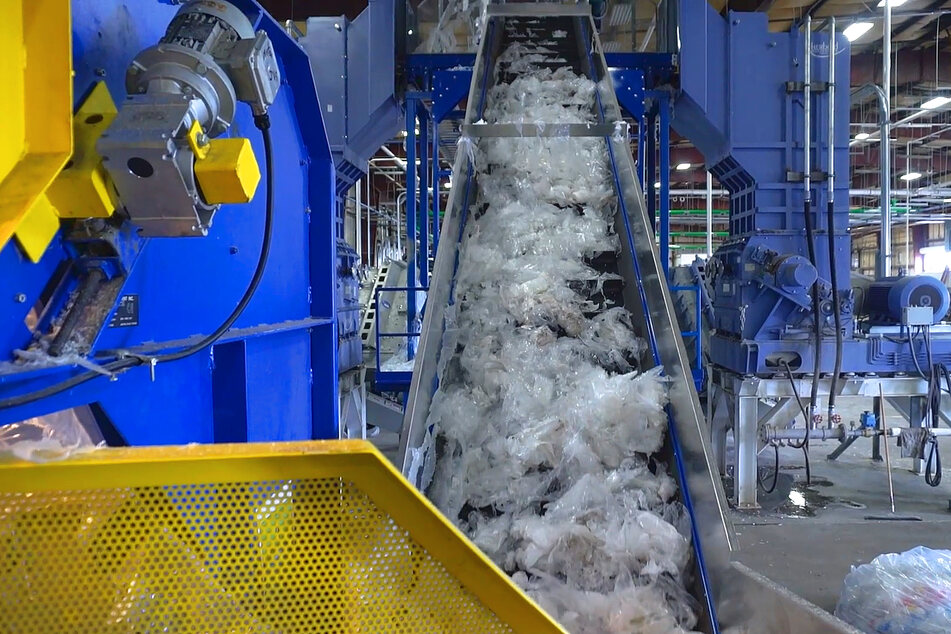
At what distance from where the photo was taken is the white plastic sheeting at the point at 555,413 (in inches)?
70.2

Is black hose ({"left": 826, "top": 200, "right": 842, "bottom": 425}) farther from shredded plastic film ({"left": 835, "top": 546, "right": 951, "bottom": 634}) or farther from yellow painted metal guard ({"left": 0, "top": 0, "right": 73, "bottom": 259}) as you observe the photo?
yellow painted metal guard ({"left": 0, "top": 0, "right": 73, "bottom": 259})

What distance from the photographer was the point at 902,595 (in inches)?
116

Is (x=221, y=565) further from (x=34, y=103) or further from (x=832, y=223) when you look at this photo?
(x=832, y=223)

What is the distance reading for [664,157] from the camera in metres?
5.41

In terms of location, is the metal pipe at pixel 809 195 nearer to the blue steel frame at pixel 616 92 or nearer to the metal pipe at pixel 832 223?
the metal pipe at pixel 832 223

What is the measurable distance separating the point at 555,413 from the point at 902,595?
211 centimetres

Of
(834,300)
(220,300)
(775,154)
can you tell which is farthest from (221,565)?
(775,154)

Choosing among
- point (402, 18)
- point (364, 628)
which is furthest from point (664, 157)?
point (364, 628)

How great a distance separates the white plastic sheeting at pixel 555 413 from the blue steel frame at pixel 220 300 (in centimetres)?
55

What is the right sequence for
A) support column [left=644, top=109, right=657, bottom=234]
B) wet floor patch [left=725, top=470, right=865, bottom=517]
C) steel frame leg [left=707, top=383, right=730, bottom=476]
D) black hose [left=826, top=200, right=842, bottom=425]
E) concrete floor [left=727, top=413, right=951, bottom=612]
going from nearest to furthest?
1. concrete floor [left=727, top=413, right=951, bottom=612]
2. black hose [left=826, top=200, right=842, bottom=425]
3. wet floor patch [left=725, top=470, right=865, bottom=517]
4. support column [left=644, top=109, right=657, bottom=234]
5. steel frame leg [left=707, top=383, right=730, bottom=476]

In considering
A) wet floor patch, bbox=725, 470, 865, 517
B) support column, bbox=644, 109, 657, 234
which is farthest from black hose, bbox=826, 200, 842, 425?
support column, bbox=644, 109, 657, 234

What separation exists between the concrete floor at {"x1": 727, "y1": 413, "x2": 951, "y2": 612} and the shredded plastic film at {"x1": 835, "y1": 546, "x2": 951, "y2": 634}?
0.59 m

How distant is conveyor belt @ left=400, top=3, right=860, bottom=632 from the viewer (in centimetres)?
164

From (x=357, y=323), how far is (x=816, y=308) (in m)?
3.97
